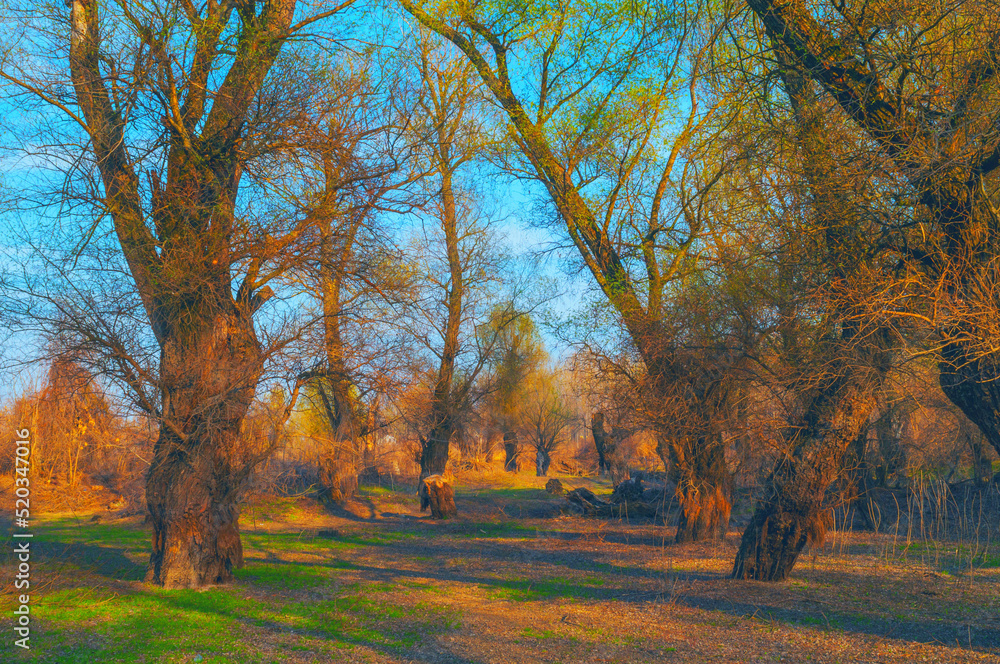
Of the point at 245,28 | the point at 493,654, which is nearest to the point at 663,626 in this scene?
the point at 493,654

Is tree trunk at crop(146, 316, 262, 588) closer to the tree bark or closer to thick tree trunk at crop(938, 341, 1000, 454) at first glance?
thick tree trunk at crop(938, 341, 1000, 454)

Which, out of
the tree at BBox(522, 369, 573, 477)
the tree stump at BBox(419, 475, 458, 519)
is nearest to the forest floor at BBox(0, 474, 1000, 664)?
the tree stump at BBox(419, 475, 458, 519)

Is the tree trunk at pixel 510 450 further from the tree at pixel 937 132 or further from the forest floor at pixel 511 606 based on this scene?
the tree at pixel 937 132

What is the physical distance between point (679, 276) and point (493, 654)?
8.98 meters

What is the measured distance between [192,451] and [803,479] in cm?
871

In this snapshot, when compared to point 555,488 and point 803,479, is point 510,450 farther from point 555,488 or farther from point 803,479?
point 803,479

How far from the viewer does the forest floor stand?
21.5ft

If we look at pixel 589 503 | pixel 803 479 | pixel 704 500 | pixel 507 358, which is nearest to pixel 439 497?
pixel 589 503

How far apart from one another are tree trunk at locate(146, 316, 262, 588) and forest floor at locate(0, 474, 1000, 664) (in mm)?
437

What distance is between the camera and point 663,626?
7.61m

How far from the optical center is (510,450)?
4956cm

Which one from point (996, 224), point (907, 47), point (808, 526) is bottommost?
point (808, 526)

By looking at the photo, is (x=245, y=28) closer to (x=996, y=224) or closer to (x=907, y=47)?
(x=907, y=47)

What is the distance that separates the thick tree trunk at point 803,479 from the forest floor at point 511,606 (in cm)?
38
